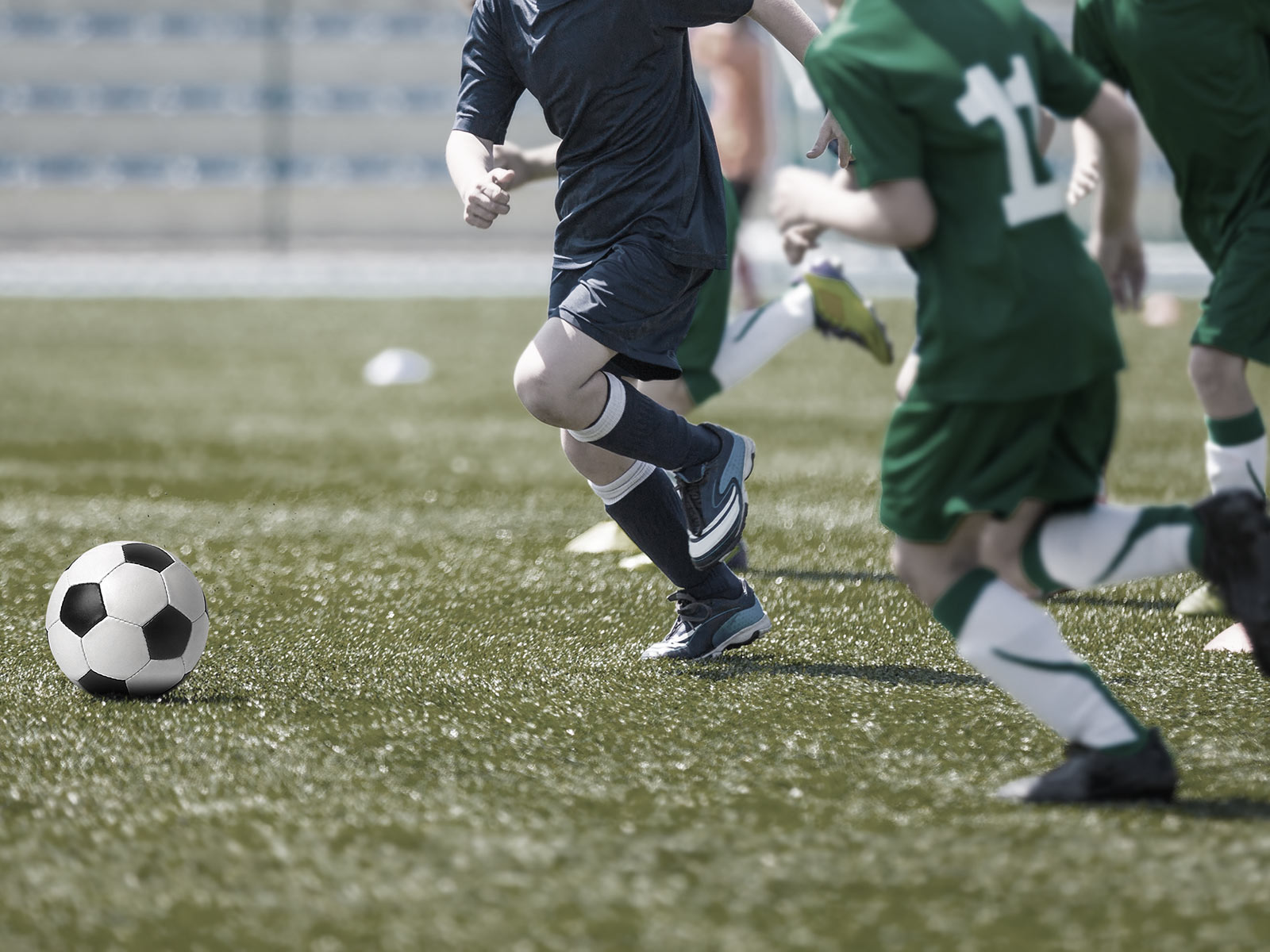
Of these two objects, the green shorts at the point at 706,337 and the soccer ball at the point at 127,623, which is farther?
the green shorts at the point at 706,337

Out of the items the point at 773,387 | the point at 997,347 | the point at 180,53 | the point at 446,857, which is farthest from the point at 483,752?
the point at 180,53

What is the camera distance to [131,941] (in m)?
1.85

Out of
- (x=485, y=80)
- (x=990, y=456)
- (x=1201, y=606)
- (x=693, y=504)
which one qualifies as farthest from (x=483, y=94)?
(x=1201, y=606)

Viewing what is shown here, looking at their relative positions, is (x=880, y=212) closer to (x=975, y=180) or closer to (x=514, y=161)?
(x=975, y=180)

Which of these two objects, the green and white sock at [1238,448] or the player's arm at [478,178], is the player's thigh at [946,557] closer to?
the player's arm at [478,178]

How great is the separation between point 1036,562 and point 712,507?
111 centimetres

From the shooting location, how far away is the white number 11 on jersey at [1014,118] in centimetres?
223

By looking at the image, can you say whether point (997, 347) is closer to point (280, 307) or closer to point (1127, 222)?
point (1127, 222)

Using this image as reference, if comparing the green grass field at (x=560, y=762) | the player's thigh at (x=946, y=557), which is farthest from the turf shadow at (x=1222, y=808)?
the player's thigh at (x=946, y=557)

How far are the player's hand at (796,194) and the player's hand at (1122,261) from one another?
1.55ft

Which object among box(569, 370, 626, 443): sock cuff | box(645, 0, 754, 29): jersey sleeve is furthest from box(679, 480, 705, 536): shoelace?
box(645, 0, 754, 29): jersey sleeve

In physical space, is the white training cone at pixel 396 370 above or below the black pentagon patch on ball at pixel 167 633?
below

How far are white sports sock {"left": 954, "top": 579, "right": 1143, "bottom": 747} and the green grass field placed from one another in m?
0.12

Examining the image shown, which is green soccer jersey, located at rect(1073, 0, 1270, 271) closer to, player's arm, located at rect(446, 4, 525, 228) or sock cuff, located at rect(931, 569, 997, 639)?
player's arm, located at rect(446, 4, 525, 228)
